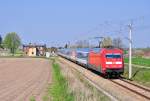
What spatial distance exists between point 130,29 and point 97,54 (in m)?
6.26

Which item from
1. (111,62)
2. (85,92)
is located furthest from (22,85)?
(111,62)

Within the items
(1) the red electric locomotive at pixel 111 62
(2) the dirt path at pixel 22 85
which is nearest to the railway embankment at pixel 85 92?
(2) the dirt path at pixel 22 85

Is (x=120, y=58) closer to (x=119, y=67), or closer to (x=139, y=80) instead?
(x=119, y=67)

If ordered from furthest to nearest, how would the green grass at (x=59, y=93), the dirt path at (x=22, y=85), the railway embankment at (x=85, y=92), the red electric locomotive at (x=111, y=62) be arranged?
the red electric locomotive at (x=111, y=62) < the dirt path at (x=22, y=85) < the green grass at (x=59, y=93) < the railway embankment at (x=85, y=92)

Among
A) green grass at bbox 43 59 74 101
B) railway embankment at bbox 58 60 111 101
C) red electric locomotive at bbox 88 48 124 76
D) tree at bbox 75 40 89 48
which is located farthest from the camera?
tree at bbox 75 40 89 48

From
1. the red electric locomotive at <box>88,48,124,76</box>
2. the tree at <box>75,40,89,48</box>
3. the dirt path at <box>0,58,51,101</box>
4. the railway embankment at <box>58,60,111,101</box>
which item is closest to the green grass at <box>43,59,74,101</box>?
the railway embankment at <box>58,60,111,101</box>

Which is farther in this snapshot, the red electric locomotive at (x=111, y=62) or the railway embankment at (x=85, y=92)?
the red electric locomotive at (x=111, y=62)

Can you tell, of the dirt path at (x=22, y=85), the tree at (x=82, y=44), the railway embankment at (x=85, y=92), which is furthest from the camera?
the tree at (x=82, y=44)

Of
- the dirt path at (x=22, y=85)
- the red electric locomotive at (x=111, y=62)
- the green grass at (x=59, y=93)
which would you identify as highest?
the red electric locomotive at (x=111, y=62)

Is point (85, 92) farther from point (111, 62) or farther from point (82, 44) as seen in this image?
point (82, 44)

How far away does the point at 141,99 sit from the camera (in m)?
27.9

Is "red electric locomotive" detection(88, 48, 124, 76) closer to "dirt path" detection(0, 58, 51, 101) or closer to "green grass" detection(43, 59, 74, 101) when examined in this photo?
"dirt path" detection(0, 58, 51, 101)

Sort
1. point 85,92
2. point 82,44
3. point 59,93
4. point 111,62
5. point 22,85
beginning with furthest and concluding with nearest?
point 82,44
point 111,62
point 22,85
point 59,93
point 85,92

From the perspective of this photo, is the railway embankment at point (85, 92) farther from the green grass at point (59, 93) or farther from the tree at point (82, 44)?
the tree at point (82, 44)
